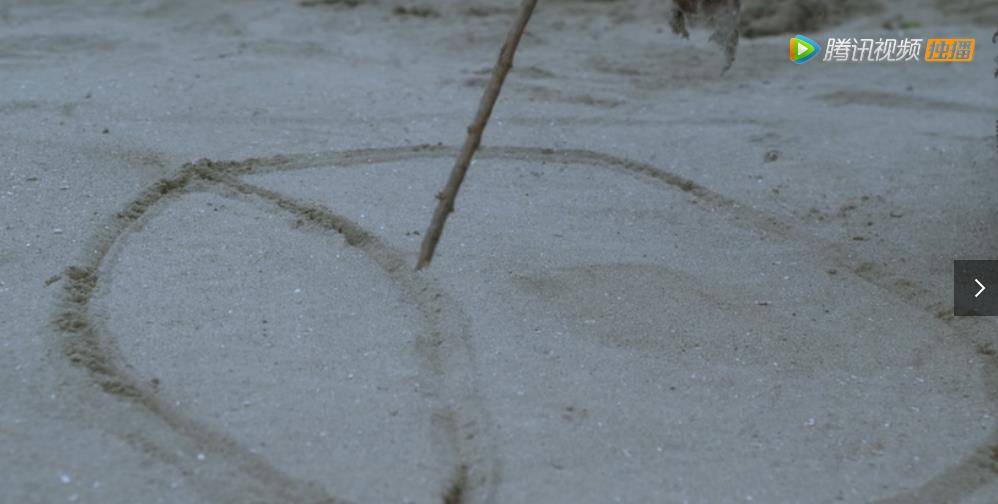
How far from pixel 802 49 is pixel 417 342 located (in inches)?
129

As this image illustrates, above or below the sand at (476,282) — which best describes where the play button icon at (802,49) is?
Answer: below

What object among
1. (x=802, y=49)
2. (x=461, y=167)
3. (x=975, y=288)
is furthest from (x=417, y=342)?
(x=802, y=49)

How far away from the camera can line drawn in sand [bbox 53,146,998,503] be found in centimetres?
204

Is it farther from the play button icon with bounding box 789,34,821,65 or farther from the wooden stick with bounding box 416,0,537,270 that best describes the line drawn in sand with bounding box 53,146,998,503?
the play button icon with bounding box 789,34,821,65

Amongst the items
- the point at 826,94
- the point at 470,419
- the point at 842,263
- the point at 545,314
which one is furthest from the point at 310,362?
the point at 826,94

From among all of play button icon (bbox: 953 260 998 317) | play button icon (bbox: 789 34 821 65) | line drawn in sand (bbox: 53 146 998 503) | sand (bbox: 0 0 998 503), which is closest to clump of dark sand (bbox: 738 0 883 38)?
A: play button icon (bbox: 789 34 821 65)

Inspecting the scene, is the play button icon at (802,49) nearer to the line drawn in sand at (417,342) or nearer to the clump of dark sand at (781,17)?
the clump of dark sand at (781,17)

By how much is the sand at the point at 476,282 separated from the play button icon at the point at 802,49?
0.46 meters

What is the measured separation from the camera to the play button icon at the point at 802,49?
509cm

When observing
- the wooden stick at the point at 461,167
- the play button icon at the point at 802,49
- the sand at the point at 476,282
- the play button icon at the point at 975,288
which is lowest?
the play button icon at the point at 802,49

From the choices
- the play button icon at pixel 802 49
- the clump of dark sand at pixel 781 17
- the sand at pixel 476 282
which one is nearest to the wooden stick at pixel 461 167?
the sand at pixel 476 282

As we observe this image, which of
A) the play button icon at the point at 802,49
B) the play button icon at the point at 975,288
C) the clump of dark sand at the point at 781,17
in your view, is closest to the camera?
the play button icon at the point at 975,288

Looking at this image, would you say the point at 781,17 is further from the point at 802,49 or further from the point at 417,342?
the point at 417,342

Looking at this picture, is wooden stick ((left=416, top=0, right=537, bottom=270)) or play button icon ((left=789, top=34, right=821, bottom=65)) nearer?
wooden stick ((left=416, top=0, right=537, bottom=270))
